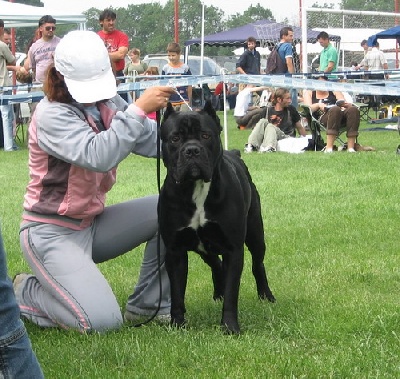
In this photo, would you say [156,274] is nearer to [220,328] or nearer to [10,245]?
[220,328]

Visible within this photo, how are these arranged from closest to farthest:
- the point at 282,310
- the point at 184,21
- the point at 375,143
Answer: the point at 282,310
the point at 375,143
the point at 184,21

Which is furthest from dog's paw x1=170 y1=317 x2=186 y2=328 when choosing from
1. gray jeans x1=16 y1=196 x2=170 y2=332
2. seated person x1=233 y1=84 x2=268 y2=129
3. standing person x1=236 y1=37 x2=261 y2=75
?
standing person x1=236 y1=37 x2=261 y2=75

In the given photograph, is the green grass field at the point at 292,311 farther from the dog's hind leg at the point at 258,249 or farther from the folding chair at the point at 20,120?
the folding chair at the point at 20,120

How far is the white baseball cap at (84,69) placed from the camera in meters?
4.43

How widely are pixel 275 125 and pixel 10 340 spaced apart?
38.8ft

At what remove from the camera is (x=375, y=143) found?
615 inches

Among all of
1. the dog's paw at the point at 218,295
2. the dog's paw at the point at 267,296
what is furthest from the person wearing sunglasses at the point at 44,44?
the dog's paw at the point at 267,296

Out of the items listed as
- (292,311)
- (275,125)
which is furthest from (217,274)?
(275,125)

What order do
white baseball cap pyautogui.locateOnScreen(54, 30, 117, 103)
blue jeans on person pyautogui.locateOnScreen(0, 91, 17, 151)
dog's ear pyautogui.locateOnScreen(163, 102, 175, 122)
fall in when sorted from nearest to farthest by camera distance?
dog's ear pyautogui.locateOnScreen(163, 102, 175, 122)
white baseball cap pyautogui.locateOnScreen(54, 30, 117, 103)
blue jeans on person pyautogui.locateOnScreen(0, 91, 17, 151)

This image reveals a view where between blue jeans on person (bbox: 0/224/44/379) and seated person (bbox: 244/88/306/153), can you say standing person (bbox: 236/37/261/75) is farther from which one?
blue jeans on person (bbox: 0/224/44/379)

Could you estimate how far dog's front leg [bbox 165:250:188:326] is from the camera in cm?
451

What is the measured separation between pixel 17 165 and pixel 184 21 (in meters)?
65.7

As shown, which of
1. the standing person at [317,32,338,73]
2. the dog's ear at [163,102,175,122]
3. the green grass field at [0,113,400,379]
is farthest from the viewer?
the standing person at [317,32,338,73]

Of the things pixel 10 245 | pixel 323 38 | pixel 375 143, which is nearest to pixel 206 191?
pixel 10 245
